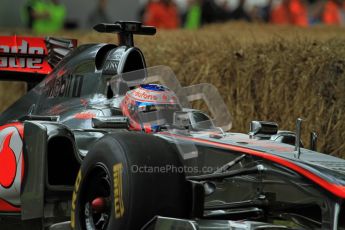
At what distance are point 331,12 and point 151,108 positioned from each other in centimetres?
1419

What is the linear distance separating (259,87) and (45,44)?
250 centimetres

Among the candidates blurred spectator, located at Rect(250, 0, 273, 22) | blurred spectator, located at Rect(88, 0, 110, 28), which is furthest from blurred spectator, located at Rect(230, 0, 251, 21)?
blurred spectator, located at Rect(88, 0, 110, 28)

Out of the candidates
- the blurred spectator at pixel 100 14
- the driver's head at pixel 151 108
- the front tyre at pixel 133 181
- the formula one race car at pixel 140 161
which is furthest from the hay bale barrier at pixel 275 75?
the blurred spectator at pixel 100 14

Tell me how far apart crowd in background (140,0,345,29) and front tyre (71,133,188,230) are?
13.2m

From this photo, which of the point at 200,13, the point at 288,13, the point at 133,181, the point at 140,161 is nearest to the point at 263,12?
the point at 288,13

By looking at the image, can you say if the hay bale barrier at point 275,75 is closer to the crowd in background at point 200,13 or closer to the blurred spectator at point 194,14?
the crowd in background at point 200,13

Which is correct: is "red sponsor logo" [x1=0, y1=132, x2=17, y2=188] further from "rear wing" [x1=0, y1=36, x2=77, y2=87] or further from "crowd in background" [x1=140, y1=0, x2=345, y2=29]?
"crowd in background" [x1=140, y1=0, x2=345, y2=29]

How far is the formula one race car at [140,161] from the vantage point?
5.09m

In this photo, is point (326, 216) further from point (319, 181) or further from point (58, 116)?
point (58, 116)

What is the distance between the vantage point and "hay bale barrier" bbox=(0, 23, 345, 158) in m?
8.59

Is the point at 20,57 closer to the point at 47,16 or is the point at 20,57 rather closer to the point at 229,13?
the point at 47,16

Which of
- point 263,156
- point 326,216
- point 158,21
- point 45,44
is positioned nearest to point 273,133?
point 263,156

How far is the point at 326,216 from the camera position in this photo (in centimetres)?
479

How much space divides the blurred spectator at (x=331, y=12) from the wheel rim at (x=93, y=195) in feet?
48.2
